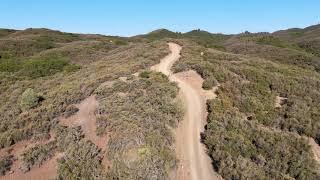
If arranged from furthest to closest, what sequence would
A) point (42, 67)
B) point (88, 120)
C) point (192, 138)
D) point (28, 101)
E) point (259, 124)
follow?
point (42, 67) → point (28, 101) → point (259, 124) → point (88, 120) → point (192, 138)

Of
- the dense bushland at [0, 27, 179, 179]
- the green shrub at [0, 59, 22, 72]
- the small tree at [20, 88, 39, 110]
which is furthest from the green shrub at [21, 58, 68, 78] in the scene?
the small tree at [20, 88, 39, 110]

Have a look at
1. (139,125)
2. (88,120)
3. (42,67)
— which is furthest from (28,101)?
(42,67)

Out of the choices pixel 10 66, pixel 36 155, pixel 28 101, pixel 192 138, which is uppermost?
pixel 192 138

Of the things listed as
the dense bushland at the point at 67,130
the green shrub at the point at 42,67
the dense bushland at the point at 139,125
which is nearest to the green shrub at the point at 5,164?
the dense bushland at the point at 67,130

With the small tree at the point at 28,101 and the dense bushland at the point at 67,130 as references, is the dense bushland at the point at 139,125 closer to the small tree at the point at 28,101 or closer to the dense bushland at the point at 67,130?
the dense bushland at the point at 67,130

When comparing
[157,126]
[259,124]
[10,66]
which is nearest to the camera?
[157,126]

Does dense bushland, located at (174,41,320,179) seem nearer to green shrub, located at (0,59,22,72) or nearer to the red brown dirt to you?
the red brown dirt

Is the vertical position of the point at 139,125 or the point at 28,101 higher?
the point at 139,125

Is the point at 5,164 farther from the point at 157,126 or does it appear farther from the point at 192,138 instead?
the point at 192,138

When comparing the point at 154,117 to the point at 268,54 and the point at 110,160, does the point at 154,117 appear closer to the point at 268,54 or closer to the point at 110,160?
the point at 110,160
